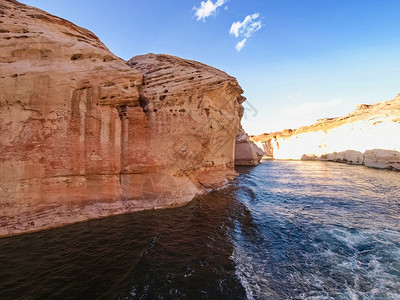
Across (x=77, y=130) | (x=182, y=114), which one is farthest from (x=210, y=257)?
(x=182, y=114)

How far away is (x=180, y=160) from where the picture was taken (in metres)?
10.6

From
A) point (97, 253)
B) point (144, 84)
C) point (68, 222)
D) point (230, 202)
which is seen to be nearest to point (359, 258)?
point (230, 202)

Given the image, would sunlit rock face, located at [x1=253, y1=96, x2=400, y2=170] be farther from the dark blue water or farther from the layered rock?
the dark blue water

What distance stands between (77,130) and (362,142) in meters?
39.8

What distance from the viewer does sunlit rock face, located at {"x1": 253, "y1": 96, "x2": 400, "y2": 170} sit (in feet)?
83.1

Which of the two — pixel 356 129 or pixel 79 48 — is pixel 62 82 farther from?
pixel 356 129

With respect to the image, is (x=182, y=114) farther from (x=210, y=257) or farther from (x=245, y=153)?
(x=245, y=153)

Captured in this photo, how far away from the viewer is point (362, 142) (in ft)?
101

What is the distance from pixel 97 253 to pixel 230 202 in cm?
699

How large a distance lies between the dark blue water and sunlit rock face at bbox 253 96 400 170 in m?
23.6

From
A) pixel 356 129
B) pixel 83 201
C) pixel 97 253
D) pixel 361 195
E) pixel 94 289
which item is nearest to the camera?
pixel 94 289

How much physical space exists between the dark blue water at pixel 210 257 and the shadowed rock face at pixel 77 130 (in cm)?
114

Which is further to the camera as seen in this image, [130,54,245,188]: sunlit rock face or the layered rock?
the layered rock

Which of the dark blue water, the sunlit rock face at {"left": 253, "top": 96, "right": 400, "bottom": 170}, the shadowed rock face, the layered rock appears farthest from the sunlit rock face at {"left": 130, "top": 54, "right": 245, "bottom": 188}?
the sunlit rock face at {"left": 253, "top": 96, "right": 400, "bottom": 170}
